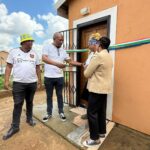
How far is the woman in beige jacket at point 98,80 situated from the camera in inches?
68.7

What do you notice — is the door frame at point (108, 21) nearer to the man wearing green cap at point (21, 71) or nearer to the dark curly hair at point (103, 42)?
the dark curly hair at point (103, 42)

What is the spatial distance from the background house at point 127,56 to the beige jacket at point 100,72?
63 cm

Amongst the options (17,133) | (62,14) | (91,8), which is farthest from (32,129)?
(62,14)

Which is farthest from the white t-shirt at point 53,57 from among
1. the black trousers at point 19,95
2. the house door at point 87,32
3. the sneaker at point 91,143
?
the sneaker at point 91,143

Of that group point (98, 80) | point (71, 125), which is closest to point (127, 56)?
point (98, 80)

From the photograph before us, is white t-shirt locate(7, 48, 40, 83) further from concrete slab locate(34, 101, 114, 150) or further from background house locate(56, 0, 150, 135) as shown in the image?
background house locate(56, 0, 150, 135)

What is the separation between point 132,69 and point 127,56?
23cm

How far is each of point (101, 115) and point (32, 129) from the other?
52.5 inches

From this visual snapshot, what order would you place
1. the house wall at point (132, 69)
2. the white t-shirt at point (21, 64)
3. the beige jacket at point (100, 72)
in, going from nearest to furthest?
the beige jacket at point (100, 72), the house wall at point (132, 69), the white t-shirt at point (21, 64)

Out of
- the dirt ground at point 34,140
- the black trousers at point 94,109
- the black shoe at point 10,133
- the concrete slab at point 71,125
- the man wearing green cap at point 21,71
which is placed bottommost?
the dirt ground at point 34,140

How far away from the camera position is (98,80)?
1.80 meters

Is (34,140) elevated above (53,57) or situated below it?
below

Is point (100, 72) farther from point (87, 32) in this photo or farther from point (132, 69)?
point (87, 32)

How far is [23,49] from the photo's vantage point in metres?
2.31
